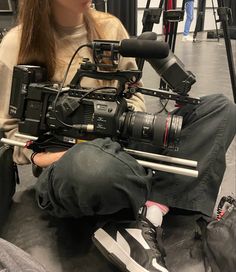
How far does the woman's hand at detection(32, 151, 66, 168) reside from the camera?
88 cm

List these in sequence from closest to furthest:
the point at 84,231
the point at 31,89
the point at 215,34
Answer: the point at 31,89
the point at 84,231
the point at 215,34

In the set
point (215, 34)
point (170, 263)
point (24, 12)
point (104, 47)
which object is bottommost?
point (170, 263)

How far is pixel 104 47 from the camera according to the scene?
0.78m

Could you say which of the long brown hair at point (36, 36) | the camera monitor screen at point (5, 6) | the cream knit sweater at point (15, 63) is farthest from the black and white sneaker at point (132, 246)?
the camera monitor screen at point (5, 6)

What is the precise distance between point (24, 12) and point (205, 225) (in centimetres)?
81

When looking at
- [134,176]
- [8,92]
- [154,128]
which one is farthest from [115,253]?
[8,92]

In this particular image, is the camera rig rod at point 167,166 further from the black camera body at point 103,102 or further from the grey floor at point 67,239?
the grey floor at point 67,239

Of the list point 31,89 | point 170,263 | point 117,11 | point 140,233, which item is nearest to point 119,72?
point 31,89

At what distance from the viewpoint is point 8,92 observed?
3.34 ft

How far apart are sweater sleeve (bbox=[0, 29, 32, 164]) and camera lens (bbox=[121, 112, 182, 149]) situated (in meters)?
0.36

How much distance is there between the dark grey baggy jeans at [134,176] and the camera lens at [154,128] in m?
0.05

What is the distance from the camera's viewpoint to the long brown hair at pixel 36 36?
99 cm

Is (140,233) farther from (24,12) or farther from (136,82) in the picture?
(24,12)

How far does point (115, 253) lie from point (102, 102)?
355 millimetres
